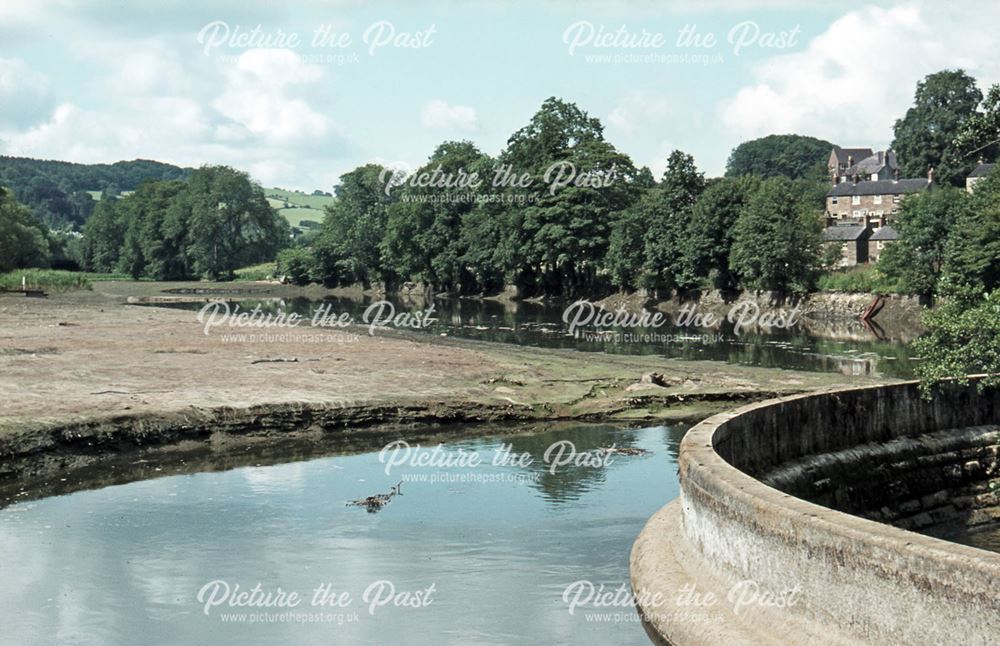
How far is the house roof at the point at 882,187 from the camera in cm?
13175

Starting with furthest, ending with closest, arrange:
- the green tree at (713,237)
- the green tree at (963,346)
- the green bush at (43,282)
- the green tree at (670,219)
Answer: the green tree at (670,219) → the green tree at (713,237) → the green bush at (43,282) → the green tree at (963,346)

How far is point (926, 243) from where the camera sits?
7781cm

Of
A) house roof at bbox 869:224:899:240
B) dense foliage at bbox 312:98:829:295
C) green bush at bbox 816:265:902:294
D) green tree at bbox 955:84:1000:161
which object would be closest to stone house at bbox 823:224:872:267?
house roof at bbox 869:224:899:240

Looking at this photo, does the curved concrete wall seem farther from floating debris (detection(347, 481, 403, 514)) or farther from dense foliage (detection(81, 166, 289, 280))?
dense foliage (detection(81, 166, 289, 280))

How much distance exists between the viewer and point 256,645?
15117 mm

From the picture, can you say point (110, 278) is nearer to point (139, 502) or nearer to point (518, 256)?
point (518, 256)

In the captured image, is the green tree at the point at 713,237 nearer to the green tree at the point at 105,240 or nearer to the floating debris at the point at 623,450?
the floating debris at the point at 623,450

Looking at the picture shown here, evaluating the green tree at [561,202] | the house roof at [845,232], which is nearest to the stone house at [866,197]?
the house roof at [845,232]

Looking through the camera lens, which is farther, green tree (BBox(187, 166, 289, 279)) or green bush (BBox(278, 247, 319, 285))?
green tree (BBox(187, 166, 289, 279))

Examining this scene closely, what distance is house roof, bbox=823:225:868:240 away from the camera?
109 metres

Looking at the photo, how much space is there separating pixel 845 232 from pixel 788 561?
342ft

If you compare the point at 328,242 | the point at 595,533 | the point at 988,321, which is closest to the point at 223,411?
the point at 595,533

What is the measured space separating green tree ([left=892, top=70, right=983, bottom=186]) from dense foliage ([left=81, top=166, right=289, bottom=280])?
9776 centimetres

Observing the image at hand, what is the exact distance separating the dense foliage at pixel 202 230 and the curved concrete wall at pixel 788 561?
155 meters
